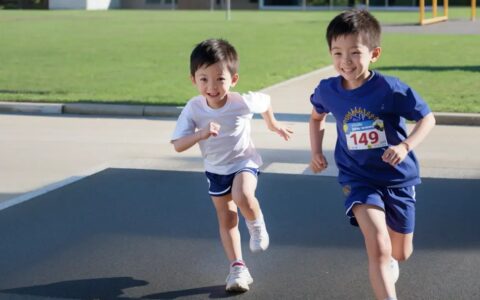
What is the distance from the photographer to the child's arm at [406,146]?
15.7ft

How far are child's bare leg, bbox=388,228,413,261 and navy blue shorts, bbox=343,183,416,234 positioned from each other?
4 cm

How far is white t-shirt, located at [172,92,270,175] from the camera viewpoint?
18.3ft

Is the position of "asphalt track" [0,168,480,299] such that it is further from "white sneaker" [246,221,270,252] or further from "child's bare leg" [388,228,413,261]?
"child's bare leg" [388,228,413,261]

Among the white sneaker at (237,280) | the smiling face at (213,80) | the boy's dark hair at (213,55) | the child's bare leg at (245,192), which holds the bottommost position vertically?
the white sneaker at (237,280)

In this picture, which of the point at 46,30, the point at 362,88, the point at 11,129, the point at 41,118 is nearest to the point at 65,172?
the point at 11,129

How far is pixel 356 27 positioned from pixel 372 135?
0.53m

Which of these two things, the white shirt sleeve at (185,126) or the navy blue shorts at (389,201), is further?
the white shirt sleeve at (185,126)

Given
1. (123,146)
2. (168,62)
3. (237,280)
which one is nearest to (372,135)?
(237,280)

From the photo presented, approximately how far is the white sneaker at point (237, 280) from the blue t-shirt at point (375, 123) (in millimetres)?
975

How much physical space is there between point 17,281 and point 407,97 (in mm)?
2558

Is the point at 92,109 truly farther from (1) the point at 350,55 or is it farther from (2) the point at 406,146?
(2) the point at 406,146

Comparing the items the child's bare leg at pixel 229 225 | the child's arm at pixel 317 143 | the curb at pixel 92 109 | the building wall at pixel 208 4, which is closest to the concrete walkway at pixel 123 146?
the curb at pixel 92 109

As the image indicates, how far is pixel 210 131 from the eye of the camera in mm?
5277

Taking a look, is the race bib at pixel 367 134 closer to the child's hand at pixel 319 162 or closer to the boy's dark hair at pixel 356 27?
the child's hand at pixel 319 162
